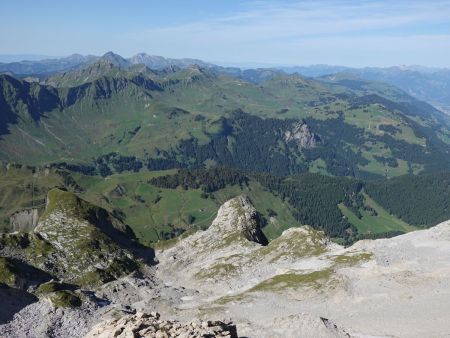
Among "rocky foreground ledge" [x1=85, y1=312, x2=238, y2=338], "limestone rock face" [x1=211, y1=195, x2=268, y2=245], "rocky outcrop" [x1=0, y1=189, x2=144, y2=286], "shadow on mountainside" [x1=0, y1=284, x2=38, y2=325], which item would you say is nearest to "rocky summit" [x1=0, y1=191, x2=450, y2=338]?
"rocky foreground ledge" [x1=85, y1=312, x2=238, y2=338]

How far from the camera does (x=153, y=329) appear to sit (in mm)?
57406

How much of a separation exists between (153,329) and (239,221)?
114 m

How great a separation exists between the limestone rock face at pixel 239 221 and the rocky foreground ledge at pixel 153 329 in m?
103

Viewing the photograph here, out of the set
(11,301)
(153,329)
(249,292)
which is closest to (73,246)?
(11,301)

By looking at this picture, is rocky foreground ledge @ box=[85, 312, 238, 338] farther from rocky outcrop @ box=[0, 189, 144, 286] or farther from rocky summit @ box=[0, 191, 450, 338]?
rocky outcrop @ box=[0, 189, 144, 286]

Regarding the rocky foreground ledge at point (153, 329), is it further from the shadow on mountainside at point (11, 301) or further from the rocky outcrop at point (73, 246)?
the rocky outcrop at point (73, 246)

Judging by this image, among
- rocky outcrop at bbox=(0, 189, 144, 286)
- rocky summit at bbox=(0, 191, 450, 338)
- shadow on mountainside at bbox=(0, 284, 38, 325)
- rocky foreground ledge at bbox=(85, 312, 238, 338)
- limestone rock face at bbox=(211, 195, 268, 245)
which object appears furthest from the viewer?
limestone rock face at bbox=(211, 195, 268, 245)

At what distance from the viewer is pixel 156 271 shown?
481ft

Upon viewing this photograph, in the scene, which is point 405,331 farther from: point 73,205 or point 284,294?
point 73,205

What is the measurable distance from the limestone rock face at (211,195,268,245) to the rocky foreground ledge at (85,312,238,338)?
103 metres

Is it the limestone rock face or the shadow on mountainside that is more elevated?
the shadow on mountainside

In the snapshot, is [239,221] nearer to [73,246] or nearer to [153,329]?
[73,246]

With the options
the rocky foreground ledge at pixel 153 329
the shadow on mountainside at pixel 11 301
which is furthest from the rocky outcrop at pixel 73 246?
the rocky foreground ledge at pixel 153 329

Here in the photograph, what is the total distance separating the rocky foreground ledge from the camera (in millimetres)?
56031
